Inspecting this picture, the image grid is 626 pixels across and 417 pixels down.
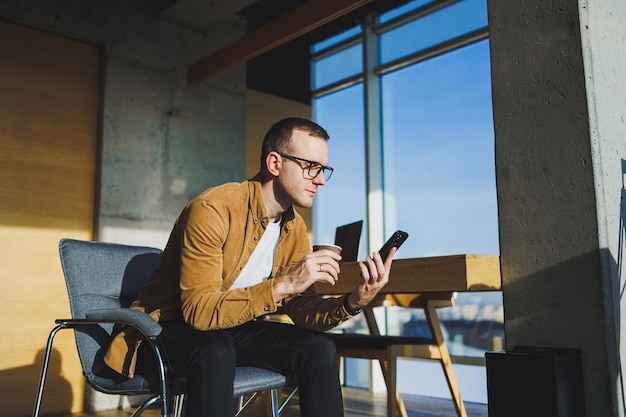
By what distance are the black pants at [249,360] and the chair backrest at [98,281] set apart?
33cm

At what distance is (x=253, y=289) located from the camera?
1928 mm

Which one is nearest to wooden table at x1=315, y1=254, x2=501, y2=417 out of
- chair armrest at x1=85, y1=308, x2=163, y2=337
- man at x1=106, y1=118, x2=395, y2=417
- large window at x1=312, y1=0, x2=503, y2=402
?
man at x1=106, y1=118, x2=395, y2=417

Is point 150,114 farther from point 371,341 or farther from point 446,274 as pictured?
point 446,274

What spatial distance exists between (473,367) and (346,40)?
125 inches

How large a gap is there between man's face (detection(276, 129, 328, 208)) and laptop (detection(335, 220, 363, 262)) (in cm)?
113

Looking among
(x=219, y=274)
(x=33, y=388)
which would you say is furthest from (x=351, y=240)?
(x=33, y=388)

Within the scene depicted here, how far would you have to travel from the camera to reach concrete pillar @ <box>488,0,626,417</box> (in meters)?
2.15

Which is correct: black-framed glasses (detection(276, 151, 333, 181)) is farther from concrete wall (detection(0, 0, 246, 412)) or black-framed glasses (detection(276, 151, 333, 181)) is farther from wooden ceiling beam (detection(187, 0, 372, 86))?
concrete wall (detection(0, 0, 246, 412))

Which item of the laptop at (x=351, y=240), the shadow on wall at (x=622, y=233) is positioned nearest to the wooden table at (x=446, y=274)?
the laptop at (x=351, y=240)

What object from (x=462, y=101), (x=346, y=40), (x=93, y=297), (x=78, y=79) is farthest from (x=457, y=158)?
(x=93, y=297)

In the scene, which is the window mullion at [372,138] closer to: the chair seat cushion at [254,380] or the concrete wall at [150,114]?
the concrete wall at [150,114]

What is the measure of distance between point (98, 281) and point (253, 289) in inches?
31.1

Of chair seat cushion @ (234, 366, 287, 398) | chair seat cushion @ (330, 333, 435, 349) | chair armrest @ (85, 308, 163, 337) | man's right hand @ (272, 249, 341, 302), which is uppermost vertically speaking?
man's right hand @ (272, 249, 341, 302)

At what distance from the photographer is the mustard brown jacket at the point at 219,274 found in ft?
6.24
